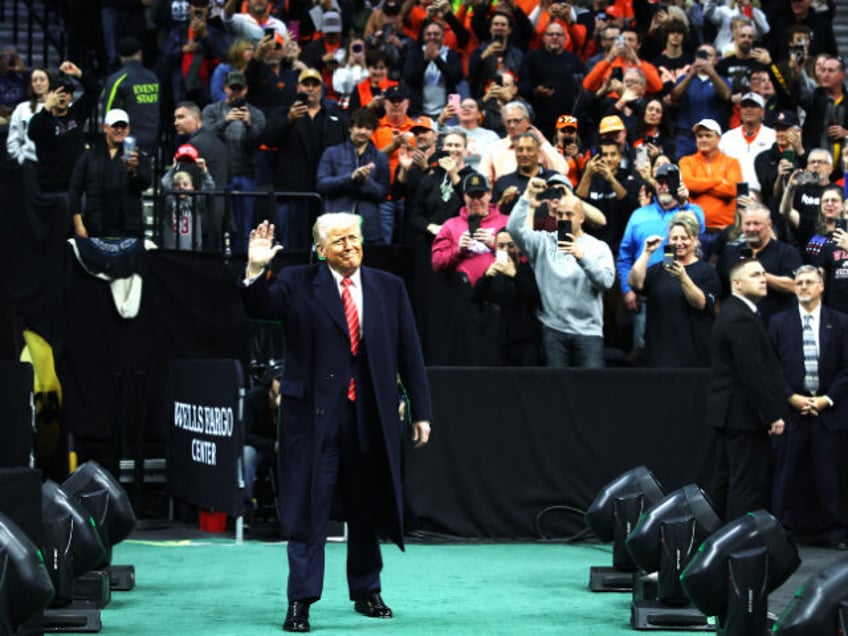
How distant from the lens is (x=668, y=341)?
14375 mm

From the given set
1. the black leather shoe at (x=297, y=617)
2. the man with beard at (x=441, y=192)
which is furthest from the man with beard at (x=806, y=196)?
the black leather shoe at (x=297, y=617)

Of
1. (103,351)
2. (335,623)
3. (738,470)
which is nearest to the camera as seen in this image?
(335,623)

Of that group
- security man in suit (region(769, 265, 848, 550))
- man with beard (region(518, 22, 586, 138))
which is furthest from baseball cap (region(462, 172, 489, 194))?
man with beard (region(518, 22, 586, 138))

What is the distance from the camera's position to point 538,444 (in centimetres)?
1421

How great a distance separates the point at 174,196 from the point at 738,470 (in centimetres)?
619

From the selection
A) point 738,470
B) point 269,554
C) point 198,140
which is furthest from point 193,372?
point 738,470

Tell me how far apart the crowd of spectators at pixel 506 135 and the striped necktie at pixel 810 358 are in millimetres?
724

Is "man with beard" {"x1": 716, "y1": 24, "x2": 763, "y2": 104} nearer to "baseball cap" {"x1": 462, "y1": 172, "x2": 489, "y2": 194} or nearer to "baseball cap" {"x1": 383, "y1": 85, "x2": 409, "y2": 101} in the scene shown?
"baseball cap" {"x1": 383, "y1": 85, "x2": 409, "y2": 101}

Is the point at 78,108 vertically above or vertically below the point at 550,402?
above

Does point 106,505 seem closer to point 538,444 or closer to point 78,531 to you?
point 78,531

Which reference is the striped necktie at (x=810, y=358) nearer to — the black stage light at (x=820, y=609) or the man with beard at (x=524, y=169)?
the man with beard at (x=524, y=169)

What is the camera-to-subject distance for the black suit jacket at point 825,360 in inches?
546

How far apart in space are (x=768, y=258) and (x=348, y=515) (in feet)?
21.4

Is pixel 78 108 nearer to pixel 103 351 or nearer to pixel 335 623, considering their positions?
pixel 103 351
